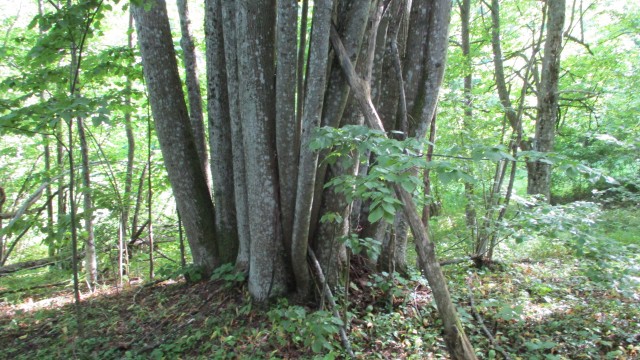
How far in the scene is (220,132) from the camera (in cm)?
366

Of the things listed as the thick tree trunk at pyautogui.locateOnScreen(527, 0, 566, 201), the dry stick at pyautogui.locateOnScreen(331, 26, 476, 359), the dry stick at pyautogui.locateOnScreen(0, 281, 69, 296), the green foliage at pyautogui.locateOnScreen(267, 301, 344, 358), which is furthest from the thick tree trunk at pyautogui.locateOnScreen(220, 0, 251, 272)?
the thick tree trunk at pyautogui.locateOnScreen(527, 0, 566, 201)

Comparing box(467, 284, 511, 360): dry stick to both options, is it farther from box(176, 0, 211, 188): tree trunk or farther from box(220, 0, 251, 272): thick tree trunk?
box(176, 0, 211, 188): tree trunk

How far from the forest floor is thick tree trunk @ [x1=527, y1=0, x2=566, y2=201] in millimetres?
2351

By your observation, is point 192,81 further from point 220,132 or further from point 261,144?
point 261,144

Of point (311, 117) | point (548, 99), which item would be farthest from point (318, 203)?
point (548, 99)

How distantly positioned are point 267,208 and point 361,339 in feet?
4.60

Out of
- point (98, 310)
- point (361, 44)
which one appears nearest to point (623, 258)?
point (361, 44)

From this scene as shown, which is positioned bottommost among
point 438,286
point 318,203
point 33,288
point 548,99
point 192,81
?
point 33,288

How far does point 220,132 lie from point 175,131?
1.48 ft

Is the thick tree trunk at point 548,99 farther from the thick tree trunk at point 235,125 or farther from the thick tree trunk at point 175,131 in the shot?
the thick tree trunk at point 175,131

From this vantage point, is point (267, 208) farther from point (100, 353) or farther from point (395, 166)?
point (100, 353)

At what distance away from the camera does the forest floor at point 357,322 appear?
2.89 m

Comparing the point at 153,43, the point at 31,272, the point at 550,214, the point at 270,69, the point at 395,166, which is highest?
the point at 153,43

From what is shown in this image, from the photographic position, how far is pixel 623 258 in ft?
9.91
